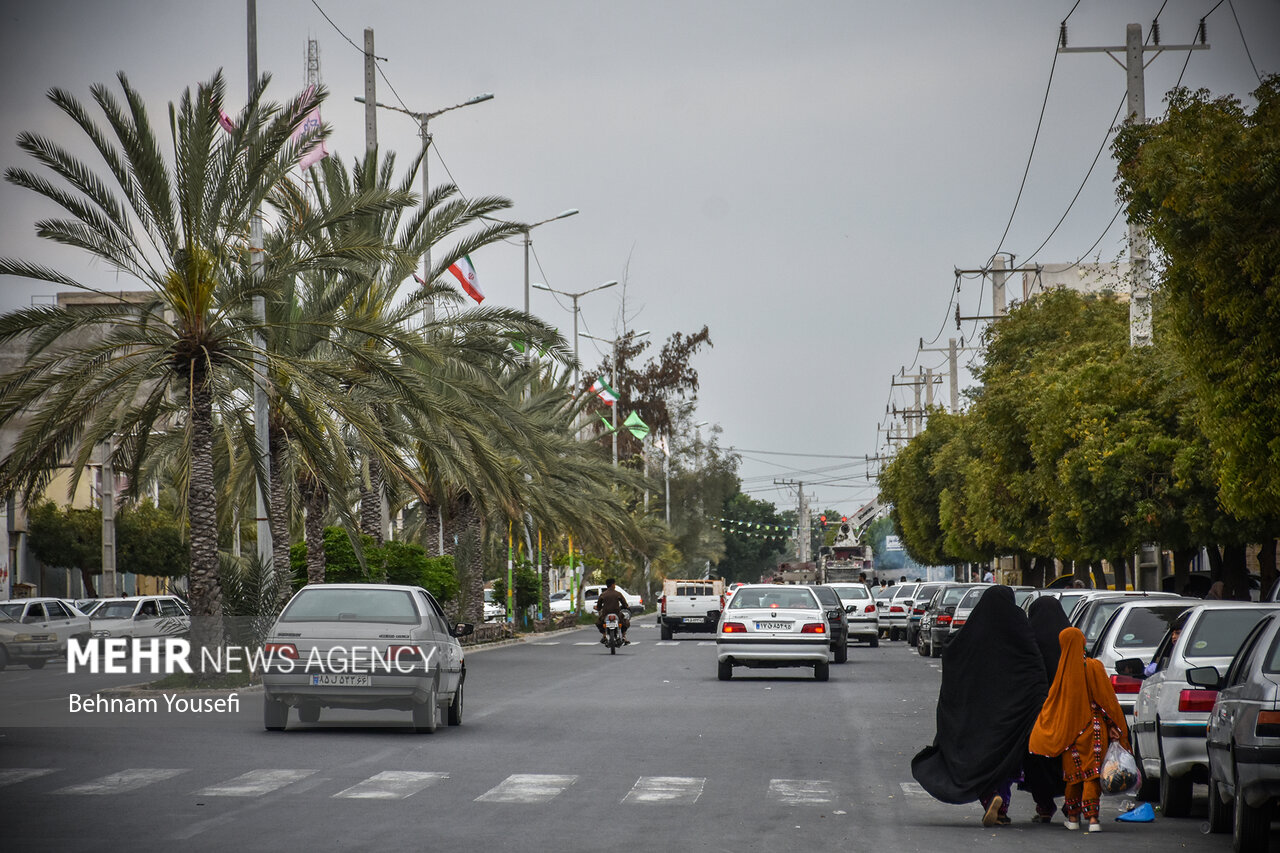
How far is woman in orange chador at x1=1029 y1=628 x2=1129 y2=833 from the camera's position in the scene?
10.7 meters

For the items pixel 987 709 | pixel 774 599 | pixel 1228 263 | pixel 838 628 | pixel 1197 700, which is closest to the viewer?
pixel 987 709

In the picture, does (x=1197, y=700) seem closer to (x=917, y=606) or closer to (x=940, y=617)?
(x=940, y=617)

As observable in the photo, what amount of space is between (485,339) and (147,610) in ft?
51.2

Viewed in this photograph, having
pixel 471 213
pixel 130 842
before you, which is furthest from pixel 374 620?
pixel 471 213

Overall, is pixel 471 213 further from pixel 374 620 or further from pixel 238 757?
pixel 238 757

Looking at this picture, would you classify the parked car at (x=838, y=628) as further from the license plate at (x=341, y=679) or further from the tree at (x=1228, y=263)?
the license plate at (x=341, y=679)

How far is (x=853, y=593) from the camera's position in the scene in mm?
44438

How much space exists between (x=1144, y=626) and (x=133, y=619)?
103 ft

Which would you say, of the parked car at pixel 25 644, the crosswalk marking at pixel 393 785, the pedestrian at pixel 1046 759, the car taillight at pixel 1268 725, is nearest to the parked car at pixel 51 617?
the parked car at pixel 25 644

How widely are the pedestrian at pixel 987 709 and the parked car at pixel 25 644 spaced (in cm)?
2958

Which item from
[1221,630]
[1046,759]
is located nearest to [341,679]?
[1046,759]

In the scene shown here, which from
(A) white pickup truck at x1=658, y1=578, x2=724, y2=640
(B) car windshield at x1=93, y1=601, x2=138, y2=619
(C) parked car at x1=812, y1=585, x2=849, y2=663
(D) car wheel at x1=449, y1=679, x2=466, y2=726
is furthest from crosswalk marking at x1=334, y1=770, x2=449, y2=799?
(A) white pickup truck at x1=658, y1=578, x2=724, y2=640

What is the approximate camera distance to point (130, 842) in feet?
31.2

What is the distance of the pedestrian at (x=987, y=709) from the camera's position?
10.9 m
